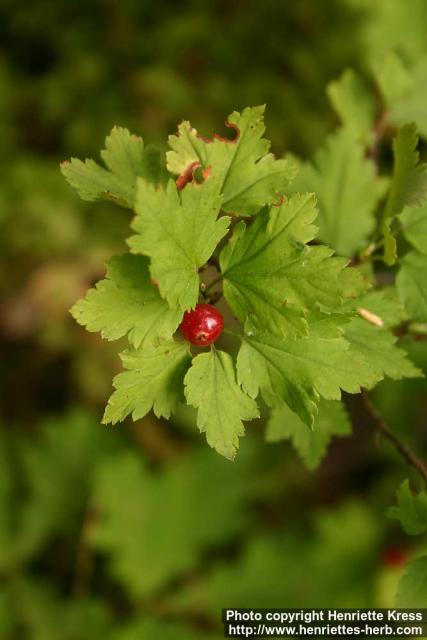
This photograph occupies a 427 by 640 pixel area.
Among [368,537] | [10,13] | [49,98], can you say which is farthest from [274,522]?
[10,13]

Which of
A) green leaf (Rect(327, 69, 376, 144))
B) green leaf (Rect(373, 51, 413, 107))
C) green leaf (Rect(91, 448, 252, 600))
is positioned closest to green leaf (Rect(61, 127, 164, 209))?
green leaf (Rect(327, 69, 376, 144))

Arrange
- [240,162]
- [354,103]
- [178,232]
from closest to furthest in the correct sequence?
[178,232], [240,162], [354,103]

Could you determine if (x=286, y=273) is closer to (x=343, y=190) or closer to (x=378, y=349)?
(x=378, y=349)

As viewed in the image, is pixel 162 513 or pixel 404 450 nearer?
pixel 404 450

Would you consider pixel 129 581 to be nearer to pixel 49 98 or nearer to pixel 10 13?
pixel 49 98

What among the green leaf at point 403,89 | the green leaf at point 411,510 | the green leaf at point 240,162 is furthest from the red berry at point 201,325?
the green leaf at point 403,89

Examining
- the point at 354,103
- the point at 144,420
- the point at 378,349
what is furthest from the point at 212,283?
the point at 144,420

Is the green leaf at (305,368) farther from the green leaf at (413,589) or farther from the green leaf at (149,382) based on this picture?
the green leaf at (413,589)
